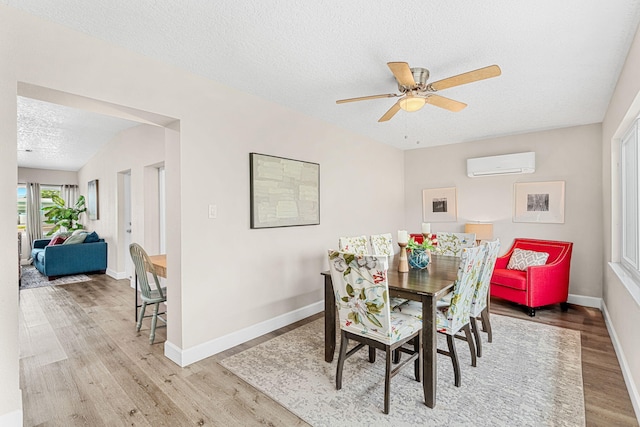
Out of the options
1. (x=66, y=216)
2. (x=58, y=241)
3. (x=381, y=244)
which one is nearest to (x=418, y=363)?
(x=381, y=244)

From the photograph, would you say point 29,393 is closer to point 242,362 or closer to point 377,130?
point 242,362

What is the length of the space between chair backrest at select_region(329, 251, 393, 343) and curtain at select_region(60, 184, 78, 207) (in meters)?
9.03

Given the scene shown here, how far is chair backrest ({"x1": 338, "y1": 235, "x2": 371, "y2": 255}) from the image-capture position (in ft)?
9.69

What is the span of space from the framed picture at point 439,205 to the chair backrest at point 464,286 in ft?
9.69

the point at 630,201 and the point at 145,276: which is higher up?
the point at 630,201

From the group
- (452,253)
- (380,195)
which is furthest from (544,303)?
(380,195)

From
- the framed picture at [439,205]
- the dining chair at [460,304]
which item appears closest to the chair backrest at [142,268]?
the dining chair at [460,304]

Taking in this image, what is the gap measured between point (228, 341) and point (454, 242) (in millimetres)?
2671

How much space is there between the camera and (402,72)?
6.81ft

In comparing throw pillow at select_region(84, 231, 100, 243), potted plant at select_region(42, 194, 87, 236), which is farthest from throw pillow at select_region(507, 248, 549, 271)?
potted plant at select_region(42, 194, 87, 236)

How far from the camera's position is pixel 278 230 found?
3346 mm

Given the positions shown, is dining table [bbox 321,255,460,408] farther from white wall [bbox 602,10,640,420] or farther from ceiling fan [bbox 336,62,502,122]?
ceiling fan [bbox 336,62,502,122]

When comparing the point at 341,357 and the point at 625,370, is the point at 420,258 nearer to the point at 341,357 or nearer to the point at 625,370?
the point at 341,357

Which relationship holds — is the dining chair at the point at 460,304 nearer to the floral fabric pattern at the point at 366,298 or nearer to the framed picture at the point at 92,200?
the floral fabric pattern at the point at 366,298
